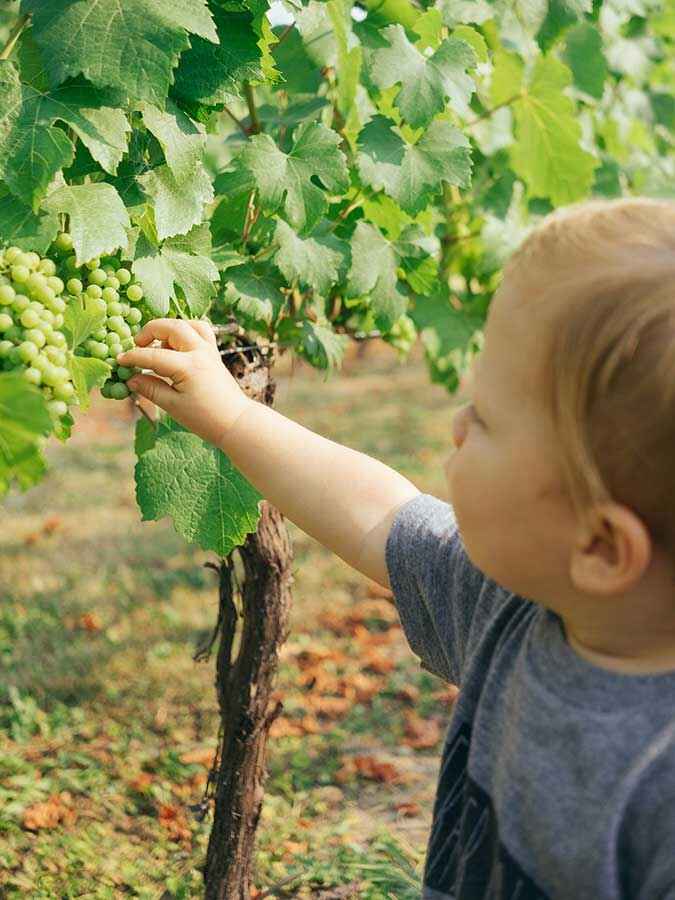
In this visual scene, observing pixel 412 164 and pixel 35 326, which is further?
pixel 412 164

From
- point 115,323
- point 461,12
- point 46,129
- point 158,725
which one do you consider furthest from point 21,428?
point 158,725

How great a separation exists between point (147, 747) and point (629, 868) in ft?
7.14

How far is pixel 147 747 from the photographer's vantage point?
3156mm

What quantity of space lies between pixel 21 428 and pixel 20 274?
0.86 feet

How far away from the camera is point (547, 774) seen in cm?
122

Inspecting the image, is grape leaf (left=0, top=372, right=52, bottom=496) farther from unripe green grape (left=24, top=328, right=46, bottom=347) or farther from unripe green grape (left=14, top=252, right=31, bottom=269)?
unripe green grape (left=14, top=252, right=31, bottom=269)

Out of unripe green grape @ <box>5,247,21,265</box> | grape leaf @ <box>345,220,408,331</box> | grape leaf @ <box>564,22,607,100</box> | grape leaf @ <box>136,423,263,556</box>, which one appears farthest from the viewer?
grape leaf @ <box>564,22,607,100</box>

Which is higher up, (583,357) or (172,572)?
(583,357)

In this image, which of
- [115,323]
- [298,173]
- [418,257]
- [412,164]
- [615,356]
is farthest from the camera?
[418,257]

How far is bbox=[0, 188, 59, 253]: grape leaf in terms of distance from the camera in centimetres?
146

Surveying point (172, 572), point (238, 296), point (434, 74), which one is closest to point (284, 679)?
point (172, 572)

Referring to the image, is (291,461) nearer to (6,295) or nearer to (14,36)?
(6,295)

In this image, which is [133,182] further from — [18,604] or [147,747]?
[18,604]

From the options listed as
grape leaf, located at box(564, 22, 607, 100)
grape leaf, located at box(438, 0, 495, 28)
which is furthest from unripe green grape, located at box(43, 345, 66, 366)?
grape leaf, located at box(564, 22, 607, 100)
